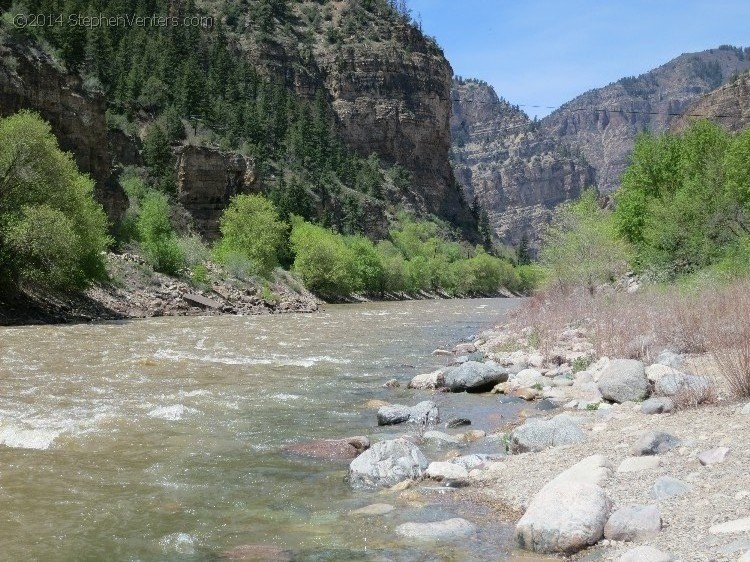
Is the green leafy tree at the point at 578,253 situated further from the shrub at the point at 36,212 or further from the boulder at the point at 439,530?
the boulder at the point at 439,530

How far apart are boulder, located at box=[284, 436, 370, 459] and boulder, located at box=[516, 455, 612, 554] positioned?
3489 millimetres

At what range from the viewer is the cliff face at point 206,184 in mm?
68125

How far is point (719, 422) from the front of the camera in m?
7.57

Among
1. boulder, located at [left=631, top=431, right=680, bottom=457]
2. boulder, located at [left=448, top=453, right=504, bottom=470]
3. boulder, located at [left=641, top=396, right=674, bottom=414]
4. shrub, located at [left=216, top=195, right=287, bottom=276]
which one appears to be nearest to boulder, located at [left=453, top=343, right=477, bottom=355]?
boulder, located at [left=641, top=396, right=674, bottom=414]

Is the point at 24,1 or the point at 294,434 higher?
the point at 24,1

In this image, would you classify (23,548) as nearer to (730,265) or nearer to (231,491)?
(231,491)

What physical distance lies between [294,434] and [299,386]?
14.5 feet

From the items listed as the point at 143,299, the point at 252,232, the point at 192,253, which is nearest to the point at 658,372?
the point at 143,299

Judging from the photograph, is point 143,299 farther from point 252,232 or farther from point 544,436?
point 544,436

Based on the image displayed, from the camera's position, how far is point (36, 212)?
27719 millimetres

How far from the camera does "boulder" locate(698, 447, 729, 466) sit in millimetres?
6198

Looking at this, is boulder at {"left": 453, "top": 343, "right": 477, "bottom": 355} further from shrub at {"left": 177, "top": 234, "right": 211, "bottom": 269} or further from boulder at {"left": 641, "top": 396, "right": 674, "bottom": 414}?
shrub at {"left": 177, "top": 234, "right": 211, "bottom": 269}

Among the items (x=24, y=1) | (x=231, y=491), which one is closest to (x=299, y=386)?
(x=231, y=491)

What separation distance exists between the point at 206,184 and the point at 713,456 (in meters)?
67.4
